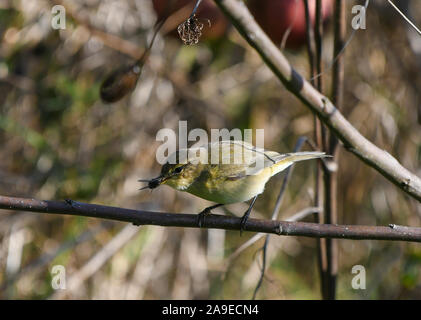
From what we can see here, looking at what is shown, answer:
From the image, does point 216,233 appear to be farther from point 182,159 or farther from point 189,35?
point 189,35

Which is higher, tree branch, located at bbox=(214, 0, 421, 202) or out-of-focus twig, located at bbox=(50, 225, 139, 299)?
tree branch, located at bbox=(214, 0, 421, 202)

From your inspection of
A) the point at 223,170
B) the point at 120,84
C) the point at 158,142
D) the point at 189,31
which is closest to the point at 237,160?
the point at 223,170

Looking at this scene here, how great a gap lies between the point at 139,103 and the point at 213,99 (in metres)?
0.43

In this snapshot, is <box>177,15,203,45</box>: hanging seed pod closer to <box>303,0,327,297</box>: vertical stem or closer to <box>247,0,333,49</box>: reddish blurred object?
<box>303,0,327,297</box>: vertical stem

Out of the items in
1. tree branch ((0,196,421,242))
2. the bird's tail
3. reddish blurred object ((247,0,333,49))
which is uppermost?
reddish blurred object ((247,0,333,49))

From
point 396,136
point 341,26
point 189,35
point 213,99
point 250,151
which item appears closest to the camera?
point 189,35

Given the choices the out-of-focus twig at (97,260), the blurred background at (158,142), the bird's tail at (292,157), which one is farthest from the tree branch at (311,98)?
the out-of-focus twig at (97,260)

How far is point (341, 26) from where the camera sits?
1.57m

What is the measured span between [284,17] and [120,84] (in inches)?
41.5

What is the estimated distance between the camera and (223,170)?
1.81m

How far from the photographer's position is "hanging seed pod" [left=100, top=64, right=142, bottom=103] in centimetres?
152

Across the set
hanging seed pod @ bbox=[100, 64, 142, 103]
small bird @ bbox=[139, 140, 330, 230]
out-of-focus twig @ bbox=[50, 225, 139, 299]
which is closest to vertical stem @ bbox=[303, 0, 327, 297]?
small bird @ bbox=[139, 140, 330, 230]

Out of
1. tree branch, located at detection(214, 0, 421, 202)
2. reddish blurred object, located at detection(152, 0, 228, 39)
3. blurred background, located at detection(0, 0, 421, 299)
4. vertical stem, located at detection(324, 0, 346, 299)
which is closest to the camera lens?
tree branch, located at detection(214, 0, 421, 202)
